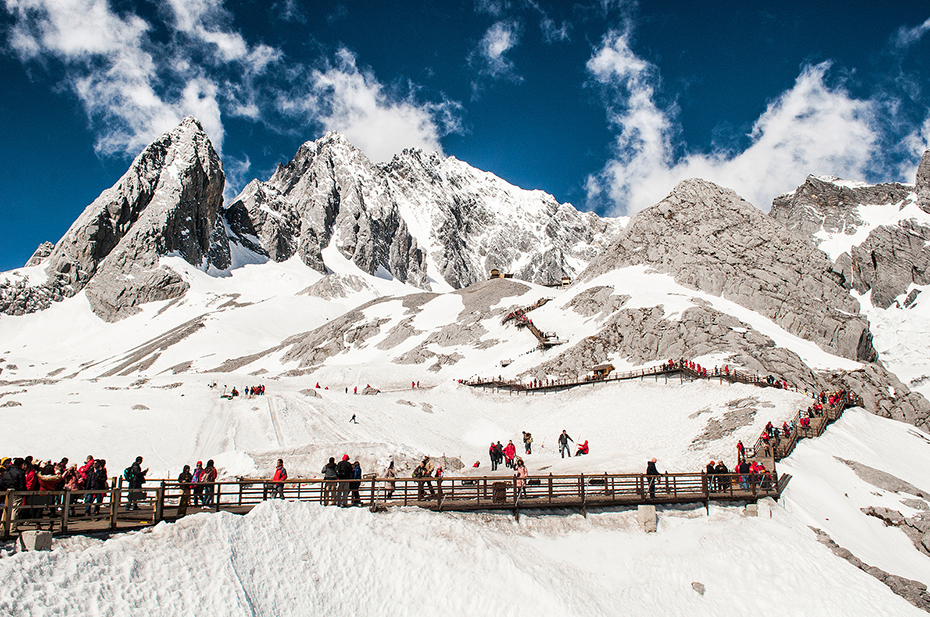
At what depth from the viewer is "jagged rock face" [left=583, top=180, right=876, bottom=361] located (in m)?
67.3

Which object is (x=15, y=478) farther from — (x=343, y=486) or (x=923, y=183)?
(x=923, y=183)

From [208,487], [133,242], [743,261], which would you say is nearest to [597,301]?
[743,261]

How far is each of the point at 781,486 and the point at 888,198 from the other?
18563 centimetres

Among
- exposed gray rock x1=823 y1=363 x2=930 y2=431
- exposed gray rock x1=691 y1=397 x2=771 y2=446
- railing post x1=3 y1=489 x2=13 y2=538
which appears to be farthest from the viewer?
exposed gray rock x1=823 y1=363 x2=930 y2=431

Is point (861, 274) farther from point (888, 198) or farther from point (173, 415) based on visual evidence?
point (173, 415)

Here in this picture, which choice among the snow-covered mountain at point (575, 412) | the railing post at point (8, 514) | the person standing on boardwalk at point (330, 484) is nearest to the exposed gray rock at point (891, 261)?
the snow-covered mountain at point (575, 412)

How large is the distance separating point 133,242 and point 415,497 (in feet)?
641

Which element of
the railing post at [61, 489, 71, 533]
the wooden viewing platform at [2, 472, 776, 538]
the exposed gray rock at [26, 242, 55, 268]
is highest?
the exposed gray rock at [26, 242, 55, 268]

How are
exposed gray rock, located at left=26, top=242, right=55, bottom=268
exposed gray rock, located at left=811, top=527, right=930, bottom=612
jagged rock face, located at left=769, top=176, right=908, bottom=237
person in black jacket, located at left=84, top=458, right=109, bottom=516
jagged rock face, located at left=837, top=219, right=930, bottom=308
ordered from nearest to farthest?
person in black jacket, located at left=84, top=458, right=109, bottom=516 → exposed gray rock, located at left=811, top=527, right=930, bottom=612 → jagged rock face, located at left=837, top=219, right=930, bottom=308 → jagged rock face, located at left=769, top=176, right=908, bottom=237 → exposed gray rock, located at left=26, top=242, right=55, bottom=268

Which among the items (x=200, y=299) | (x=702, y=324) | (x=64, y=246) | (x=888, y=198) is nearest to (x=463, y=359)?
(x=702, y=324)

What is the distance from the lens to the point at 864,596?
649 inches

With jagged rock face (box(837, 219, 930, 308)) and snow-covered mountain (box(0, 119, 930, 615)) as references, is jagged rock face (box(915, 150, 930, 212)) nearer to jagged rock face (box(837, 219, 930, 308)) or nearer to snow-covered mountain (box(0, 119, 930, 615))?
jagged rock face (box(837, 219, 930, 308))

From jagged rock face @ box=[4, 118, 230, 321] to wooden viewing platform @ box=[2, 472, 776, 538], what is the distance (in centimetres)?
17129

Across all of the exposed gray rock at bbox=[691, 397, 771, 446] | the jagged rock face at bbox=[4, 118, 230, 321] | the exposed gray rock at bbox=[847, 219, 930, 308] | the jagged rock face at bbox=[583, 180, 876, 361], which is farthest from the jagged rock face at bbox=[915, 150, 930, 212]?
the jagged rock face at bbox=[4, 118, 230, 321]
